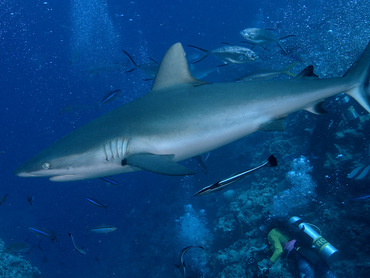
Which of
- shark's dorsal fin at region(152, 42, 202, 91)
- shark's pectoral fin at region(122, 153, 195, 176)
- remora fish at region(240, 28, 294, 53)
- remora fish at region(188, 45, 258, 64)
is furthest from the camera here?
remora fish at region(240, 28, 294, 53)

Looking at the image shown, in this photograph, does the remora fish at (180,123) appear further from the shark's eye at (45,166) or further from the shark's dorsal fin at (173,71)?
the shark's dorsal fin at (173,71)

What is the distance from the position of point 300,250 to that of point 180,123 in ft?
14.2

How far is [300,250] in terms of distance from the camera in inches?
198

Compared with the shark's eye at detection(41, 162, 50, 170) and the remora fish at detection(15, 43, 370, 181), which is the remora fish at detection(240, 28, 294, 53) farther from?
the shark's eye at detection(41, 162, 50, 170)

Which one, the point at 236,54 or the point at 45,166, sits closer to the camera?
the point at 45,166

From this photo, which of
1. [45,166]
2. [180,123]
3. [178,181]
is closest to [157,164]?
[180,123]

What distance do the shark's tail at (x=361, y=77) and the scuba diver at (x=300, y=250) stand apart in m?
3.18

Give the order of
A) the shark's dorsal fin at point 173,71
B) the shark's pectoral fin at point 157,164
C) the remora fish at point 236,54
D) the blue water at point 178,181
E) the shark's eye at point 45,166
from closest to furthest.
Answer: the shark's pectoral fin at point 157,164
the shark's eye at point 45,166
the shark's dorsal fin at point 173,71
the remora fish at point 236,54
the blue water at point 178,181

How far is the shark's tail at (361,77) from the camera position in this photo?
2840 millimetres

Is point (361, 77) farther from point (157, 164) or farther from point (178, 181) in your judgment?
point (178, 181)

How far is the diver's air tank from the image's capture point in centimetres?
467

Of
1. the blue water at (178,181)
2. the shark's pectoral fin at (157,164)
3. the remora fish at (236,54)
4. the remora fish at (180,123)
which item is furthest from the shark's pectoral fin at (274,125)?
the remora fish at (236,54)

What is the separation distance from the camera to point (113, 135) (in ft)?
8.75

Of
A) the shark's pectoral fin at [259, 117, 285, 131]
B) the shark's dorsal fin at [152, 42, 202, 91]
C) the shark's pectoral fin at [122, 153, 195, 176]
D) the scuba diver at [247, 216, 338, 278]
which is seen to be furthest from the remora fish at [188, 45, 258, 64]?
the scuba diver at [247, 216, 338, 278]
